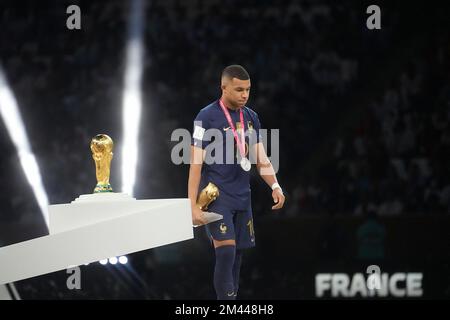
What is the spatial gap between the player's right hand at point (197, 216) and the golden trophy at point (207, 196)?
0.20 feet

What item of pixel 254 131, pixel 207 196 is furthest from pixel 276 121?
pixel 207 196

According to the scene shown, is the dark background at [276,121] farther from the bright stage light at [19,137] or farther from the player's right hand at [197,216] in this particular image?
the player's right hand at [197,216]

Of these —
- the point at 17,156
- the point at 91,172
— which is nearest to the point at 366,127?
the point at 91,172

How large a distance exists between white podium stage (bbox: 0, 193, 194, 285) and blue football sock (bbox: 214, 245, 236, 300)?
0.38m

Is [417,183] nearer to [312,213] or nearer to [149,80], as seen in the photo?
[312,213]

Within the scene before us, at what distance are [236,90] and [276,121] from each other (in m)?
6.20

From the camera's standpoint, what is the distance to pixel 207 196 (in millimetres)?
9055

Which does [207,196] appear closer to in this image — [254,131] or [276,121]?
[254,131]

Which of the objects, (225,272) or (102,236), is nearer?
(102,236)

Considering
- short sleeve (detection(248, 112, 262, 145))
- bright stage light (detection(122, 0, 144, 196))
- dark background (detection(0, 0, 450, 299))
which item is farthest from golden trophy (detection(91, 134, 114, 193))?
bright stage light (detection(122, 0, 144, 196))

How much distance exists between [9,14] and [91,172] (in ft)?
10.9

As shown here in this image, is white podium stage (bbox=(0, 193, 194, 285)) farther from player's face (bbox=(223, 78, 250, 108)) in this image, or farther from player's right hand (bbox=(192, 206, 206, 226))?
player's face (bbox=(223, 78, 250, 108))

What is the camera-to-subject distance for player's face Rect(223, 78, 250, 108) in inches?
359

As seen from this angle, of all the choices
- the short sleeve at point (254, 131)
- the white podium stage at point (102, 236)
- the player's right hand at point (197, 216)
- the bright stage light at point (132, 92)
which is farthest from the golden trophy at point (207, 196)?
the bright stage light at point (132, 92)
